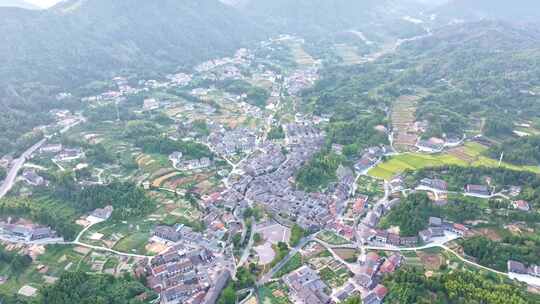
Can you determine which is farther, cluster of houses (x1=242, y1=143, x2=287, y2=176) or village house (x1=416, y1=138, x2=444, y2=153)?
village house (x1=416, y1=138, x2=444, y2=153)

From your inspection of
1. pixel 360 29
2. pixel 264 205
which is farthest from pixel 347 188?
pixel 360 29

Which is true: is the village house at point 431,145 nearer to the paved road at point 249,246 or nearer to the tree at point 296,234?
the tree at point 296,234

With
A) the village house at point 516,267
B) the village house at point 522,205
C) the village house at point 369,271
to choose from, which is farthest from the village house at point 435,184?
the village house at point 369,271

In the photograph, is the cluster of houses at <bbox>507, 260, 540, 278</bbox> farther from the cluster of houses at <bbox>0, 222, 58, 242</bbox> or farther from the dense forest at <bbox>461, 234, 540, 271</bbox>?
the cluster of houses at <bbox>0, 222, 58, 242</bbox>

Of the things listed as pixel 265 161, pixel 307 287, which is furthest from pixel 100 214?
pixel 307 287

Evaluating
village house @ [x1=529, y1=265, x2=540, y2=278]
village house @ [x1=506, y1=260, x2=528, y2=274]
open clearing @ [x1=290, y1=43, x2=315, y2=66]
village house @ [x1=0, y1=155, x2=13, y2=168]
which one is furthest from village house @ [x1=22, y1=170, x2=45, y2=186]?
open clearing @ [x1=290, y1=43, x2=315, y2=66]

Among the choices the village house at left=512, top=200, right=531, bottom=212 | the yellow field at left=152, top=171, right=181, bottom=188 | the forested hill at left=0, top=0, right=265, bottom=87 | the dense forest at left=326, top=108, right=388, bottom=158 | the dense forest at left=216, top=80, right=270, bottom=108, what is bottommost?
the village house at left=512, top=200, right=531, bottom=212
